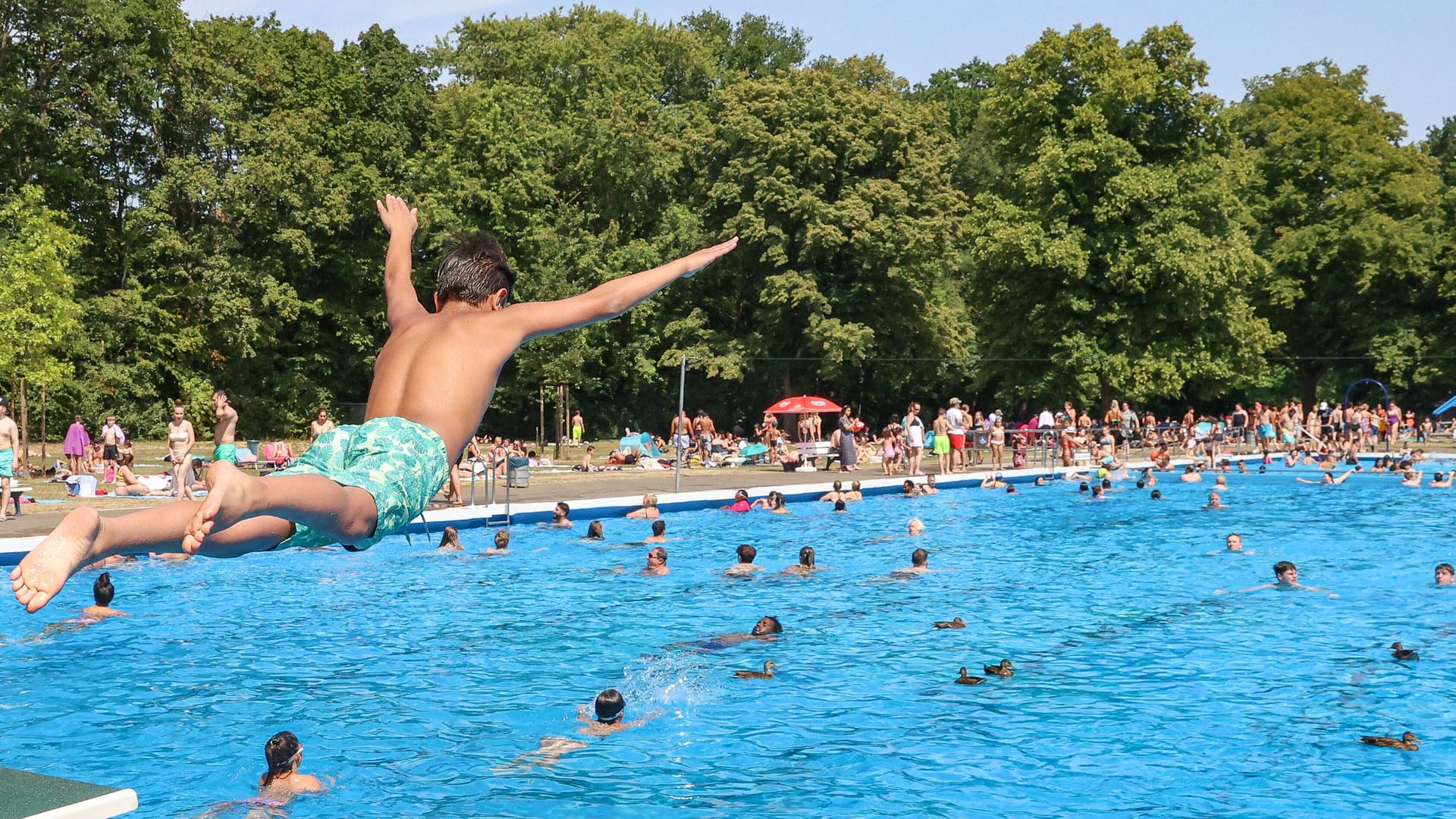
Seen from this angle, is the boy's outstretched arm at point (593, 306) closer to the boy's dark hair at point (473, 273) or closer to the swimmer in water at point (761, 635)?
the boy's dark hair at point (473, 273)

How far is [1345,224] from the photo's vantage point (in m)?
47.9

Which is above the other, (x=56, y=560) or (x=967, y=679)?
(x=56, y=560)

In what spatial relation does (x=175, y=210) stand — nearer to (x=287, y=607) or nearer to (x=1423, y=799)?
(x=287, y=607)

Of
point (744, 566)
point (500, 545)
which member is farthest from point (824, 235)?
point (744, 566)

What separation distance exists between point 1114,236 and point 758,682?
108 ft

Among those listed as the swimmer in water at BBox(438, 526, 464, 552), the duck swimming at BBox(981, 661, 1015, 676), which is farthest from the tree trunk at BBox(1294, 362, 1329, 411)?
the duck swimming at BBox(981, 661, 1015, 676)

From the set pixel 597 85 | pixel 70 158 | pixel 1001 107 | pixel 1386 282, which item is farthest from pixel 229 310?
pixel 1386 282

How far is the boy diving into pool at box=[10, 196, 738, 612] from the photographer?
142 inches

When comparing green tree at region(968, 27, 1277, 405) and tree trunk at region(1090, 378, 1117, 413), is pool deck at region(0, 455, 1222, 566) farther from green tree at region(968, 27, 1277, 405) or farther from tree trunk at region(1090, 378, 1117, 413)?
green tree at region(968, 27, 1277, 405)

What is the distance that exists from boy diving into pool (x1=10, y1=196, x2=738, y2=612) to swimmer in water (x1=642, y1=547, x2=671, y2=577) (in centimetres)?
1096

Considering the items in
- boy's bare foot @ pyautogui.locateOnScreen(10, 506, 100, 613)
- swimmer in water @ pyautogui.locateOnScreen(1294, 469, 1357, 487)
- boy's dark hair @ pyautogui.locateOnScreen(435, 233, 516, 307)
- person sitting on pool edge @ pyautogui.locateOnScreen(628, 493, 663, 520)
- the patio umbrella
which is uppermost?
the patio umbrella

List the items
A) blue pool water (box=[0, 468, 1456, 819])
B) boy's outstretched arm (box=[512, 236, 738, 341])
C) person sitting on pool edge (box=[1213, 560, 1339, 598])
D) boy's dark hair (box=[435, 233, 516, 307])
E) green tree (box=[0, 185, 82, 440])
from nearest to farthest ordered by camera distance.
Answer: boy's outstretched arm (box=[512, 236, 738, 341]) < boy's dark hair (box=[435, 233, 516, 307]) < blue pool water (box=[0, 468, 1456, 819]) < person sitting on pool edge (box=[1213, 560, 1339, 598]) < green tree (box=[0, 185, 82, 440])

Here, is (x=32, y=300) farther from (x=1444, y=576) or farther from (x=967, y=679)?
(x=1444, y=576)

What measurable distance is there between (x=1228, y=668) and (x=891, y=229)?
3220 centimetres
